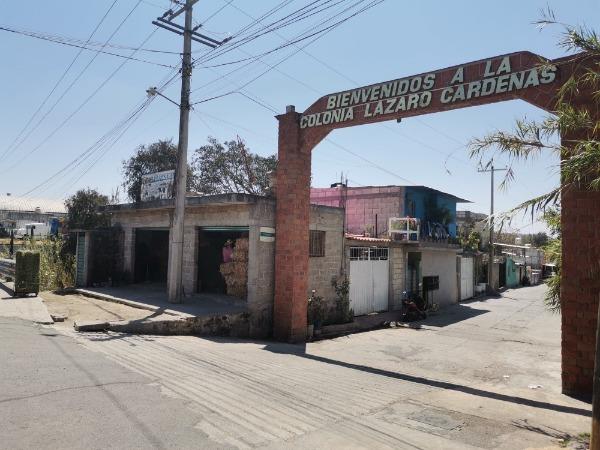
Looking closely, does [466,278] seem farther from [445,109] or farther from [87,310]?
[87,310]

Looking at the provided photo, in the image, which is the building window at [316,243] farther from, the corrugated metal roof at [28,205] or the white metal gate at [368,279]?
the corrugated metal roof at [28,205]

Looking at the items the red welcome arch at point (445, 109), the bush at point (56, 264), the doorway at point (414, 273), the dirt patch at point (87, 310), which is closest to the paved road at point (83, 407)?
the dirt patch at point (87, 310)

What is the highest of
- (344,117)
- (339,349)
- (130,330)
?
(344,117)

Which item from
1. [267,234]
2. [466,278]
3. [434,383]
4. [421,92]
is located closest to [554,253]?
[434,383]

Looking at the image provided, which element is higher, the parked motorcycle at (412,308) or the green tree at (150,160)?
the green tree at (150,160)

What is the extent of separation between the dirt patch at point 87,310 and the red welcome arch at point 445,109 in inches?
162

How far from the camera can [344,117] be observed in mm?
11969

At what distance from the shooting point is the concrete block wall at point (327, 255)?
15.1 meters

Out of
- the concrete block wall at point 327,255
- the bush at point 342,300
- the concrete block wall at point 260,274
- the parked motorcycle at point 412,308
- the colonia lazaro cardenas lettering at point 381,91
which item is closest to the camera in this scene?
the colonia lazaro cardenas lettering at point 381,91

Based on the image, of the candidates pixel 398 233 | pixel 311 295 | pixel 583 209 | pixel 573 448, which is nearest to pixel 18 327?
pixel 311 295

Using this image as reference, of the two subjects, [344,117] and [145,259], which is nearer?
[344,117]

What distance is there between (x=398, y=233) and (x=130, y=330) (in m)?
13.1

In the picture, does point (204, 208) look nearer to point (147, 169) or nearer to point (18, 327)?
point (18, 327)

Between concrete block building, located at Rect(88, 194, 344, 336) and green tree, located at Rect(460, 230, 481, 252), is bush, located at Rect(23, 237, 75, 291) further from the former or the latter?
green tree, located at Rect(460, 230, 481, 252)
